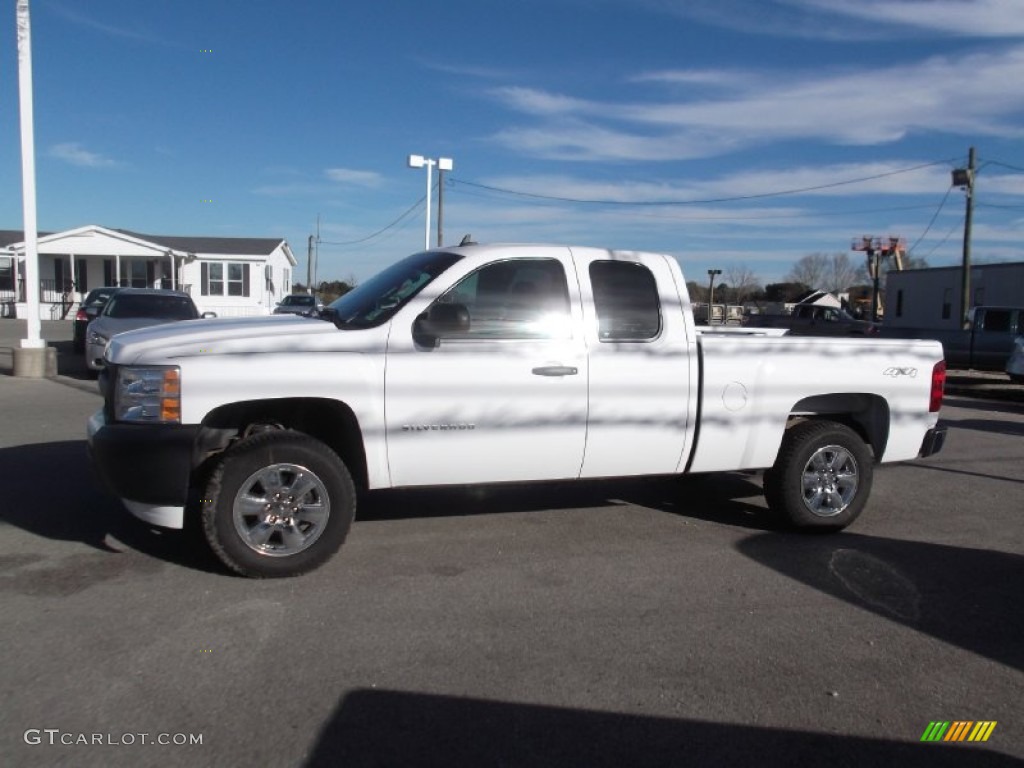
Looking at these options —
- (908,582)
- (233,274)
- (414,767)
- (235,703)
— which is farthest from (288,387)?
(233,274)

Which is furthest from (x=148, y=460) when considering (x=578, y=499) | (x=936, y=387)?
(x=936, y=387)

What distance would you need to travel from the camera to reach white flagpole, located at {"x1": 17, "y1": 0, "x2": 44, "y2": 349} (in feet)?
47.2

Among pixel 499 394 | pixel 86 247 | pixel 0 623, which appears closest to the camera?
pixel 0 623

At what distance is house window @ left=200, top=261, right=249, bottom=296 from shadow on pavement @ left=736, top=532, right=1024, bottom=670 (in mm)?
35967

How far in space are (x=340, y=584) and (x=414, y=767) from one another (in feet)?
6.16

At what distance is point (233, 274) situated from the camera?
38.8 meters

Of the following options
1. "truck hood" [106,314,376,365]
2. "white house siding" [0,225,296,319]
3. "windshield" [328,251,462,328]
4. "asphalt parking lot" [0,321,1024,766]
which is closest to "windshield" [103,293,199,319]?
"asphalt parking lot" [0,321,1024,766]

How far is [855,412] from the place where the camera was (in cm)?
629

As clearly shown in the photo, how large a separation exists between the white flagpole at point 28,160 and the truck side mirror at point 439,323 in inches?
484

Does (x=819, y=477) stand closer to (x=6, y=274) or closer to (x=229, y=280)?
(x=229, y=280)

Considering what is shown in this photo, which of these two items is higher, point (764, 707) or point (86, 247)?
point (86, 247)

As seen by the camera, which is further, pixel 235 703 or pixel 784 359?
pixel 784 359

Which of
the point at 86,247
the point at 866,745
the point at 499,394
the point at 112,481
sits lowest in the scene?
the point at 866,745

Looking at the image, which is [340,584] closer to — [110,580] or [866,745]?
→ [110,580]
